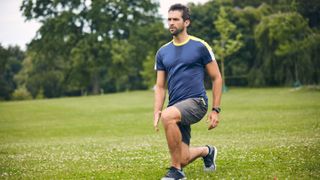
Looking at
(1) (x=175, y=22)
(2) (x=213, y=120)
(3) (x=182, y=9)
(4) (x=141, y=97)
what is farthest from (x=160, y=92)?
(4) (x=141, y=97)

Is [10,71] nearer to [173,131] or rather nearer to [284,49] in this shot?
[284,49]

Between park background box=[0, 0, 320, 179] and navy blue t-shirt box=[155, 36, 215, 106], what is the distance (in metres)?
1.53

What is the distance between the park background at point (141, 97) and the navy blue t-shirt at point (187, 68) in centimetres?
153

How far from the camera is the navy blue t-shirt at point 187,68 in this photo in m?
7.98

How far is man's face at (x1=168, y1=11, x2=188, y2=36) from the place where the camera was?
26.4 ft

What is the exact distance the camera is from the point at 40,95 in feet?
336

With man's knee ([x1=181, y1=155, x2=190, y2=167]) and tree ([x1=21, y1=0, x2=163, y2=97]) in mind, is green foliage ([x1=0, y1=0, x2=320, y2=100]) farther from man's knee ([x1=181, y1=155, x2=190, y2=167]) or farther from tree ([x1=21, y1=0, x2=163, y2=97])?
man's knee ([x1=181, y1=155, x2=190, y2=167])

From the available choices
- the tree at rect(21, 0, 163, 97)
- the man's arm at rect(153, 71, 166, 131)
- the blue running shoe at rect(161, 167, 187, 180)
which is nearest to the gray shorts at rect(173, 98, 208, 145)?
the man's arm at rect(153, 71, 166, 131)

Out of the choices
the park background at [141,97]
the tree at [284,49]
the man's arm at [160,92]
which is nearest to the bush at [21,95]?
the park background at [141,97]

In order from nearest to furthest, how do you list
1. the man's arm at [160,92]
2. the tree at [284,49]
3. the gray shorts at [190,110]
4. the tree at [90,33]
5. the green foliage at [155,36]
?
1. the gray shorts at [190,110]
2. the man's arm at [160,92]
3. the tree at [284,49]
4. the green foliage at [155,36]
5. the tree at [90,33]

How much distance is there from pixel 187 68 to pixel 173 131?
116 cm

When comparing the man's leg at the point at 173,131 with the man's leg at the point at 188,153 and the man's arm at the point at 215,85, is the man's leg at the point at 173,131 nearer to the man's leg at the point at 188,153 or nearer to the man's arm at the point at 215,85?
the man's leg at the point at 188,153

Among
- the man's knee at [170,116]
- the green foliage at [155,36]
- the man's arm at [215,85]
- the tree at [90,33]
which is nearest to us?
the man's knee at [170,116]

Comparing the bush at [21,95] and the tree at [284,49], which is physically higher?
the tree at [284,49]
